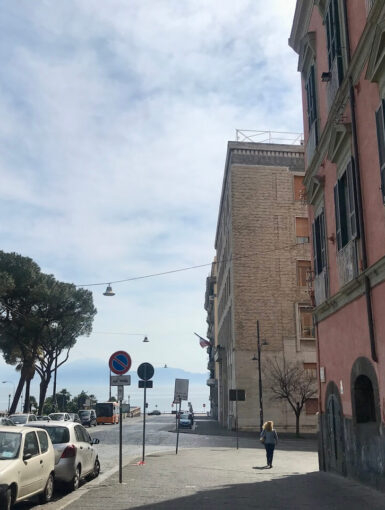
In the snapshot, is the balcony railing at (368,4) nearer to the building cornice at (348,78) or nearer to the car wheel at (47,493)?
the building cornice at (348,78)

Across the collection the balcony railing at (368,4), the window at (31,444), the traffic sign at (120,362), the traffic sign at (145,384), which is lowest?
the window at (31,444)

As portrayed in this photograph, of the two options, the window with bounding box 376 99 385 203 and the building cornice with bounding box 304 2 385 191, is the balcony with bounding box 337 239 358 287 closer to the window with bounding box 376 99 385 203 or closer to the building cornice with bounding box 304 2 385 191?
the window with bounding box 376 99 385 203

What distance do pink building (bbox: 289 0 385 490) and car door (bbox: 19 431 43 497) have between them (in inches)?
239

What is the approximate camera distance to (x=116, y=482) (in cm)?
1325

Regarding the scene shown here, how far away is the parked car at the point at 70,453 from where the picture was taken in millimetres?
12094

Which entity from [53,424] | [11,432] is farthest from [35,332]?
[11,432]

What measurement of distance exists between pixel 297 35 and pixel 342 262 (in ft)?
27.2

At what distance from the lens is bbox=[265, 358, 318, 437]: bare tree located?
129 ft

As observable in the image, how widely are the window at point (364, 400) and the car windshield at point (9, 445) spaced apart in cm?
678

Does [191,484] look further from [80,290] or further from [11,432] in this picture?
[80,290]

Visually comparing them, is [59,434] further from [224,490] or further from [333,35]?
[333,35]

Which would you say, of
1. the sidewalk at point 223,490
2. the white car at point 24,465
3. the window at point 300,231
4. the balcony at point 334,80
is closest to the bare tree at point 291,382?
the window at point 300,231

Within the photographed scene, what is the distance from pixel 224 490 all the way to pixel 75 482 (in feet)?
10.2

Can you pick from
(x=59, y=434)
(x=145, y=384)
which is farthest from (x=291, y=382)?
(x=59, y=434)
